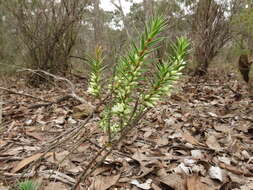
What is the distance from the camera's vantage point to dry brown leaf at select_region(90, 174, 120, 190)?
1.39 metres

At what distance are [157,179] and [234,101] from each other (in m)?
2.27

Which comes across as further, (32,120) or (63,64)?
(63,64)

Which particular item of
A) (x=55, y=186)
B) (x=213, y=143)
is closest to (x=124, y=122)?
(x=55, y=186)

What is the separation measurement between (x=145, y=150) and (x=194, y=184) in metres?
0.58

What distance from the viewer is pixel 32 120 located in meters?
2.59

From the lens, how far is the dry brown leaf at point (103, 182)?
4.57ft

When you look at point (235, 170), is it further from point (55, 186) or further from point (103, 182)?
point (55, 186)

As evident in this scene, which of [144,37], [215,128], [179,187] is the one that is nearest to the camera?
[144,37]

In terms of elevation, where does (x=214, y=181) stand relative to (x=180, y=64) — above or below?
below

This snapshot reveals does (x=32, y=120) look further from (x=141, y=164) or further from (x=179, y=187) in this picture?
(x=179, y=187)

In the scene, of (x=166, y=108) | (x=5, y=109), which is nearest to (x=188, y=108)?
(x=166, y=108)

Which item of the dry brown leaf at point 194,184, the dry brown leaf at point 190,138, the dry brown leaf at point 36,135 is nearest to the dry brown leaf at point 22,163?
the dry brown leaf at point 36,135

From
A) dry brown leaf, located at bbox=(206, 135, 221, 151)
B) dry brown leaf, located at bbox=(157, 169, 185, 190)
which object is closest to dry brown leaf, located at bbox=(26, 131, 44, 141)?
dry brown leaf, located at bbox=(157, 169, 185, 190)

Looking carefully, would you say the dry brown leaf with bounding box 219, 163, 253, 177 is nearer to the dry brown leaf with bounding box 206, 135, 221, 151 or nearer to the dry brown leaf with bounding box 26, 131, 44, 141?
the dry brown leaf with bounding box 206, 135, 221, 151
